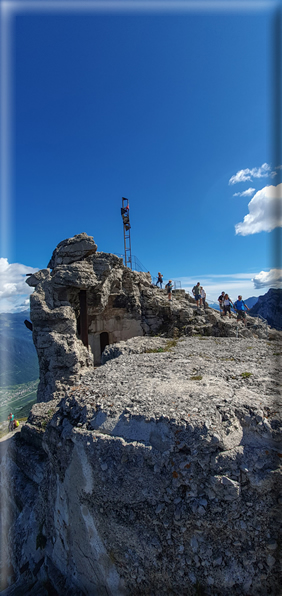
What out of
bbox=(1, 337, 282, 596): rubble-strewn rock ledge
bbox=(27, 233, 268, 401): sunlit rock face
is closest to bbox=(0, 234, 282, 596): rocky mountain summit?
bbox=(1, 337, 282, 596): rubble-strewn rock ledge

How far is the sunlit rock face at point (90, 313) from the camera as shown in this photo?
1508 centimetres

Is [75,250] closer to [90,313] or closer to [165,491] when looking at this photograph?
[90,313]

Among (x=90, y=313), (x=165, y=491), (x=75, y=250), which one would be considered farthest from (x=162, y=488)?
(x=90, y=313)

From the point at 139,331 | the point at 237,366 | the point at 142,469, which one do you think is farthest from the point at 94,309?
the point at 142,469

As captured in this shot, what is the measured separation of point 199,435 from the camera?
13.0 ft

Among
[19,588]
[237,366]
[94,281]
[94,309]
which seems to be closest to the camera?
[19,588]

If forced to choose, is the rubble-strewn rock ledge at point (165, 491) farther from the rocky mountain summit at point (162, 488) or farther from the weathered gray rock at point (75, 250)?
the weathered gray rock at point (75, 250)

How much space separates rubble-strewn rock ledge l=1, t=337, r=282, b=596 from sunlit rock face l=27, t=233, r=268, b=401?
973 cm

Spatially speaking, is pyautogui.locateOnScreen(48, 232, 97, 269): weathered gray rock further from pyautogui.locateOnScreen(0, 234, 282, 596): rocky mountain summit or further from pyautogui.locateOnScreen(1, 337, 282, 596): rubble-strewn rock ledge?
pyautogui.locateOnScreen(1, 337, 282, 596): rubble-strewn rock ledge

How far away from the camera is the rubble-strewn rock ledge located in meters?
3.73

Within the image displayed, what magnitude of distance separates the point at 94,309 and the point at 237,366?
45.5ft

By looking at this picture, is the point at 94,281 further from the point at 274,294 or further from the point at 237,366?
the point at 274,294

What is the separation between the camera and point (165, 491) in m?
4.01

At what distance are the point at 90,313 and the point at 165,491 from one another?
1616 centimetres
